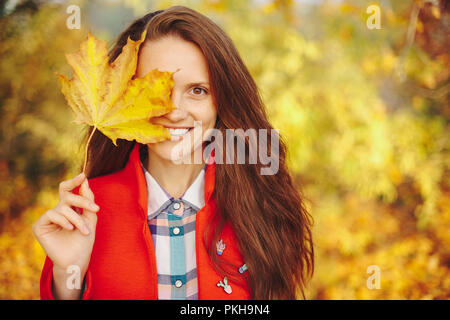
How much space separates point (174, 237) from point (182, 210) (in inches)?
4.2

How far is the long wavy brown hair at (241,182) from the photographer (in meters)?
1.35

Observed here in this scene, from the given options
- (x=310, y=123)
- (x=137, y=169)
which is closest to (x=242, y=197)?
(x=137, y=169)

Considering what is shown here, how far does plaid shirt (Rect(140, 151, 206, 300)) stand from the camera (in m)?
1.32

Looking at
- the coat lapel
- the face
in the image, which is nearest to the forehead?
the face

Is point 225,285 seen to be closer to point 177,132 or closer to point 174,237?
point 174,237

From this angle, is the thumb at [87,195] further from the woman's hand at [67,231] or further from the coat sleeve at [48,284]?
the coat sleeve at [48,284]

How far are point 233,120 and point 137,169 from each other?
1.34 ft

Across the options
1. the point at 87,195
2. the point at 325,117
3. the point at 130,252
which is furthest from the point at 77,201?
the point at 325,117

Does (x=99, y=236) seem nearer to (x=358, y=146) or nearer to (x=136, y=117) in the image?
(x=136, y=117)

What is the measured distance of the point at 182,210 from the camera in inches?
56.0

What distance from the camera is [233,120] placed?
1.49 metres

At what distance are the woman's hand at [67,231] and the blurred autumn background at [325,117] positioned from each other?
73.7 inches

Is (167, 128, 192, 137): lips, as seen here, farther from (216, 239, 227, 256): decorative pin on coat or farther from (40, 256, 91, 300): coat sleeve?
(40, 256, 91, 300): coat sleeve

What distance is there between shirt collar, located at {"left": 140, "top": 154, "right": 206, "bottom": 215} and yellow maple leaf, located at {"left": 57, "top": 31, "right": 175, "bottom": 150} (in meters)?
0.31
